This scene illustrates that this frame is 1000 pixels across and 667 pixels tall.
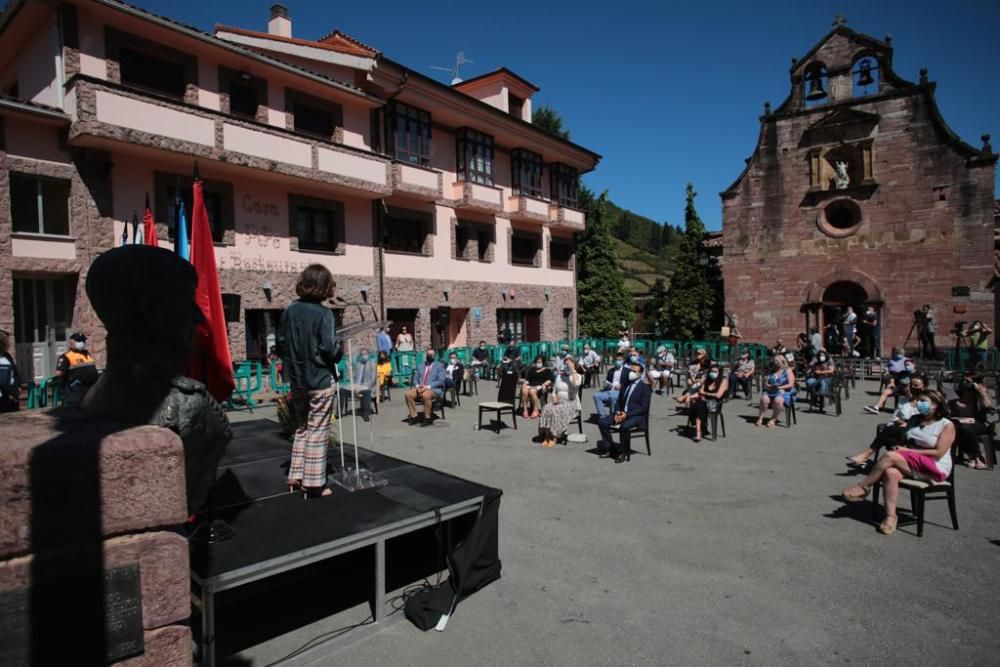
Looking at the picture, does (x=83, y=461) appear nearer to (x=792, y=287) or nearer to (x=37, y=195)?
(x=37, y=195)

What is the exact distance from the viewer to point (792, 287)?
2473 centimetres

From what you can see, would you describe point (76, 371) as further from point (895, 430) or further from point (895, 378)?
point (895, 378)

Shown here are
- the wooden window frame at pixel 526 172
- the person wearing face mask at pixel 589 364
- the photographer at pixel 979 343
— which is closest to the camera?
the person wearing face mask at pixel 589 364

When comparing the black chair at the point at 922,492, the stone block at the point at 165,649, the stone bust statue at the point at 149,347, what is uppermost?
the stone bust statue at the point at 149,347

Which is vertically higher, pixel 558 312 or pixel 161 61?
pixel 161 61

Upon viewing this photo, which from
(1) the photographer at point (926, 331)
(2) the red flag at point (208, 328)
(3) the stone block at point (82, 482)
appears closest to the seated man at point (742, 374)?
(1) the photographer at point (926, 331)

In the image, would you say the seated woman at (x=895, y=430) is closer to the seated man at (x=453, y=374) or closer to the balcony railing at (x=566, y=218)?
the seated man at (x=453, y=374)

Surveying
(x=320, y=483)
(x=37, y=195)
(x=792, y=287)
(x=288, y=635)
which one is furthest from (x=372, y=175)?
(x=792, y=287)

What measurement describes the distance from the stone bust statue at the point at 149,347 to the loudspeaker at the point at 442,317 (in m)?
17.6

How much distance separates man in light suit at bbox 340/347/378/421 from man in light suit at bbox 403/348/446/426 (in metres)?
0.82

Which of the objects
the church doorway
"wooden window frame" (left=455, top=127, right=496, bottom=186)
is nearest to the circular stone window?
the church doorway

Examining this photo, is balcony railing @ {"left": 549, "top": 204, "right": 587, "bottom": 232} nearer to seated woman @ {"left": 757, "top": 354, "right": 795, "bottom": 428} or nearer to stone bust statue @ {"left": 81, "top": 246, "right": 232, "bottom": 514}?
seated woman @ {"left": 757, "top": 354, "right": 795, "bottom": 428}

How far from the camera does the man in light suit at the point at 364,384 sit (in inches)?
445

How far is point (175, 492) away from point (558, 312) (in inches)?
963
